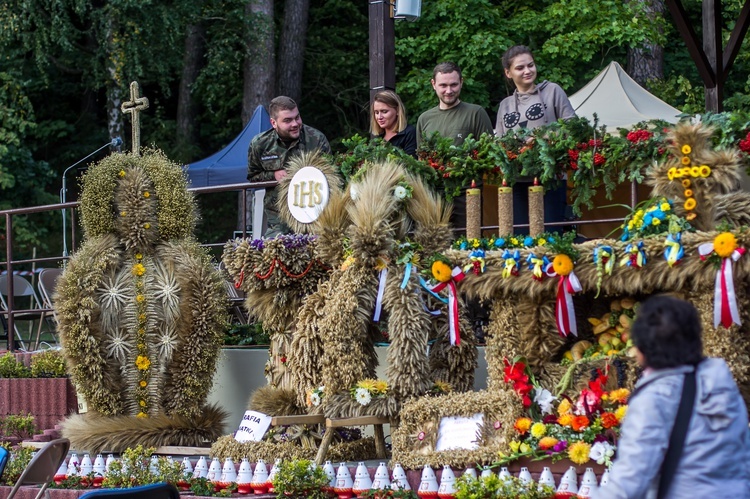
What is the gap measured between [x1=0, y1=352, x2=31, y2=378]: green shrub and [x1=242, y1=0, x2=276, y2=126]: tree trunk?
9903 mm

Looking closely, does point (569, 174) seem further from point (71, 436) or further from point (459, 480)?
point (71, 436)

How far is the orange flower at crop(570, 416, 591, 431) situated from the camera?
5848 mm

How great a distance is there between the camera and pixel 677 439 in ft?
11.8

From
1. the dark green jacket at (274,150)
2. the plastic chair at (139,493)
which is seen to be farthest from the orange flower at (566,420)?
the dark green jacket at (274,150)

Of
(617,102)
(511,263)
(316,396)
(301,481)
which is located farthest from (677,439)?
(617,102)

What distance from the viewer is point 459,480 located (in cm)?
592

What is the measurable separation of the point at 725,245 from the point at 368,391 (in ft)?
7.15

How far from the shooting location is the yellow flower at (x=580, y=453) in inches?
226

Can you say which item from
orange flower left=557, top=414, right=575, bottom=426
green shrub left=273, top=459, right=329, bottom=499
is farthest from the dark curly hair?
green shrub left=273, top=459, right=329, bottom=499

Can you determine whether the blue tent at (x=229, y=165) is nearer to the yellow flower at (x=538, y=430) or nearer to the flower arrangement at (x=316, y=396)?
the flower arrangement at (x=316, y=396)

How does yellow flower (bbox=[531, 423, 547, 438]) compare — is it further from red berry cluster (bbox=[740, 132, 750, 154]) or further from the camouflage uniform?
the camouflage uniform

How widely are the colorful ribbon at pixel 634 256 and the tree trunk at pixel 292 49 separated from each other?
577 inches

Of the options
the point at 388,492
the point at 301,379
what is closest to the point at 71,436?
the point at 301,379

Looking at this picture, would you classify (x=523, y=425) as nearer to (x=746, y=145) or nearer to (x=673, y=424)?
(x=746, y=145)
